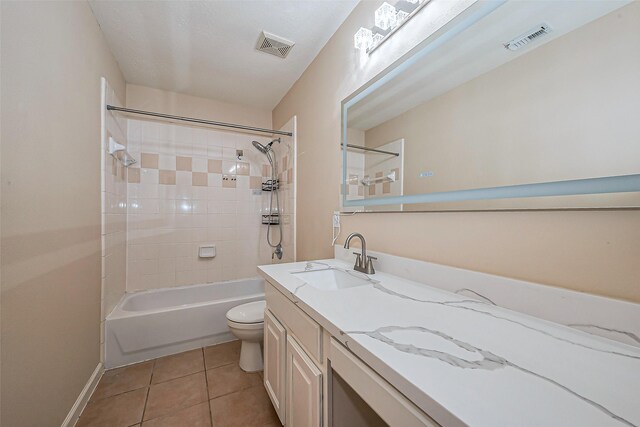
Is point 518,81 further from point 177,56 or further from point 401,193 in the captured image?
point 177,56

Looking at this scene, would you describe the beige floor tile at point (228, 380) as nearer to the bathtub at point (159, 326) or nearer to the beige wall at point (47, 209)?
the bathtub at point (159, 326)

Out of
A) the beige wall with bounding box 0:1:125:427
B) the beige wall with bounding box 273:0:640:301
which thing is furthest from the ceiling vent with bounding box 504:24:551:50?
the beige wall with bounding box 0:1:125:427

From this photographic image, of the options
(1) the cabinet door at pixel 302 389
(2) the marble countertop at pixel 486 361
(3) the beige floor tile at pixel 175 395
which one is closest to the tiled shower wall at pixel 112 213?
(3) the beige floor tile at pixel 175 395

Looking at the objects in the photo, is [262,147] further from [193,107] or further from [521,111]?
[521,111]

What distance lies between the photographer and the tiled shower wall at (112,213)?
167cm

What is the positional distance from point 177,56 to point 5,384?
2125mm

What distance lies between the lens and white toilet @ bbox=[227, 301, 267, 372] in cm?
162

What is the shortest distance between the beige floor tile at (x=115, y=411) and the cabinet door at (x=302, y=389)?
0.97 metres

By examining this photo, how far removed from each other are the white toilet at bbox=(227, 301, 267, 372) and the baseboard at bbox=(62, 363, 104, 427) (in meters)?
0.81

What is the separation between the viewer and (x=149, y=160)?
2359 millimetres

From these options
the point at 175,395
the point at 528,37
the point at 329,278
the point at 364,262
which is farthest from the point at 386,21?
the point at 175,395

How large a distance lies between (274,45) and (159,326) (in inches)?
90.5

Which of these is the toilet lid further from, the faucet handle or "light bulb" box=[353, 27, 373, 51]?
"light bulb" box=[353, 27, 373, 51]

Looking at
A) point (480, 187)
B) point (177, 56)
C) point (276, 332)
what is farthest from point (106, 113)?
point (480, 187)
